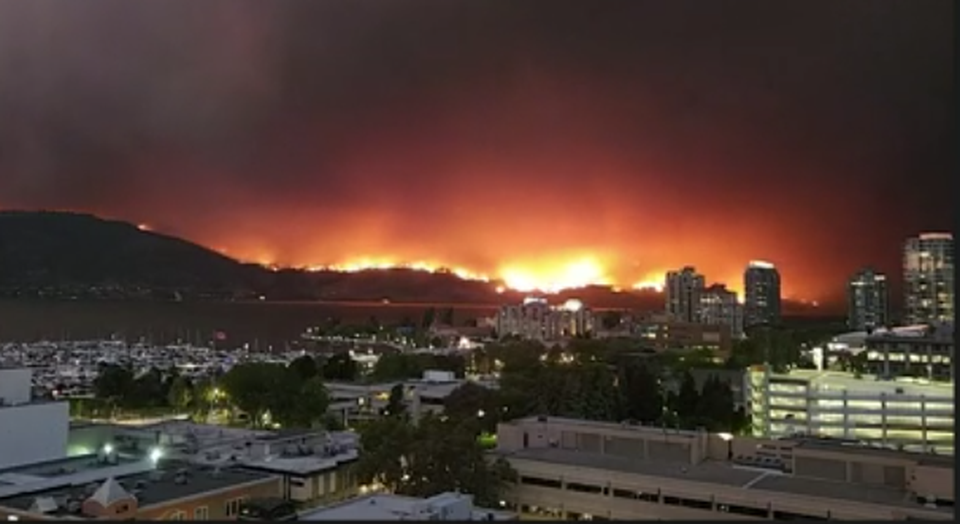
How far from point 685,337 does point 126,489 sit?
32810 mm

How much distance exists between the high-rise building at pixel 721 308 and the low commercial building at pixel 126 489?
3865 centimetres

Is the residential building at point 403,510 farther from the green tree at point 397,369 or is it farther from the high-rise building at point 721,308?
the high-rise building at point 721,308

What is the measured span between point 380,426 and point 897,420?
34.2ft

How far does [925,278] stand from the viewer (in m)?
37.3

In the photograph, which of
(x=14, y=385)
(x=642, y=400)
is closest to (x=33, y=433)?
(x=14, y=385)

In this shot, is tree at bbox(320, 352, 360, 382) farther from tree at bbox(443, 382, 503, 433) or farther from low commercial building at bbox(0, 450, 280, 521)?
low commercial building at bbox(0, 450, 280, 521)

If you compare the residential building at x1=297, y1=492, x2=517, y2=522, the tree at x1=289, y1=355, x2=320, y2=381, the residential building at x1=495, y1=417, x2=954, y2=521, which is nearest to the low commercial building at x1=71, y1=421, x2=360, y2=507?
the residential building at x1=495, y1=417, x2=954, y2=521

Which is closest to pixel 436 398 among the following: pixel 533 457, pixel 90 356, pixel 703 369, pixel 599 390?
pixel 599 390

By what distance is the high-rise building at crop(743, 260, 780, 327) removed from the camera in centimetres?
4884

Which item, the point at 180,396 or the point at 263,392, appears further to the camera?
the point at 180,396

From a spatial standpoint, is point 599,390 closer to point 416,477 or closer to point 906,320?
point 416,477

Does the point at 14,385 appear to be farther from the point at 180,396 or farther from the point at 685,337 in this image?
the point at 685,337

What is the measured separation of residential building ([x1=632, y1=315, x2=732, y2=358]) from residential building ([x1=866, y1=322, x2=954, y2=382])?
10.4 m

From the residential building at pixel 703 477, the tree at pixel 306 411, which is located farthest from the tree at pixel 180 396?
the residential building at pixel 703 477
